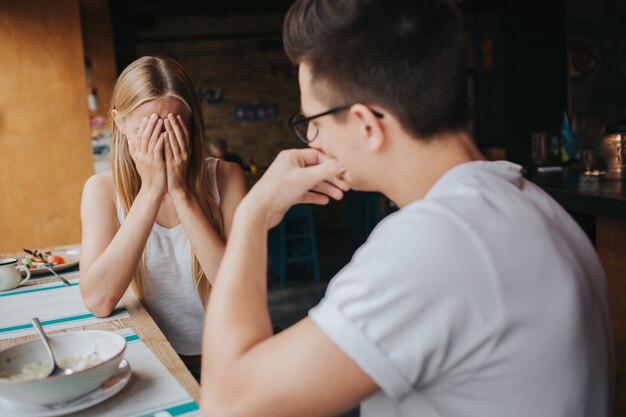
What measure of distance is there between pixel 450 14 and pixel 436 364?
0.45 metres

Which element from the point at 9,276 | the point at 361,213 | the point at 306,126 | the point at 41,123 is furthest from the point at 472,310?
the point at 361,213

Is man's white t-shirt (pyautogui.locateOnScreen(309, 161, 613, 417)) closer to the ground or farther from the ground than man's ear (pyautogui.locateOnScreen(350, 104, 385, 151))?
closer to the ground

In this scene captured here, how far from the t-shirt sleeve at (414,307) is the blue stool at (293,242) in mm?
4465

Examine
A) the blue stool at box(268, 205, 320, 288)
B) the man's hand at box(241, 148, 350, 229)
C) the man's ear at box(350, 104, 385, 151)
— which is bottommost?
the blue stool at box(268, 205, 320, 288)

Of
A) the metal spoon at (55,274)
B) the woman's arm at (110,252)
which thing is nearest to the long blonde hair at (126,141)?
the woman's arm at (110,252)

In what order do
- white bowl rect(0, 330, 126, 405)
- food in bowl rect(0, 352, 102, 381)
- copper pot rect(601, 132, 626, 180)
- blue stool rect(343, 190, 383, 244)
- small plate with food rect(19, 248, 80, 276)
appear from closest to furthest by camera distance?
white bowl rect(0, 330, 126, 405)
food in bowl rect(0, 352, 102, 381)
small plate with food rect(19, 248, 80, 276)
copper pot rect(601, 132, 626, 180)
blue stool rect(343, 190, 383, 244)

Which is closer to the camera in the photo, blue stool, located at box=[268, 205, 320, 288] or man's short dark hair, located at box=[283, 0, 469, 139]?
man's short dark hair, located at box=[283, 0, 469, 139]

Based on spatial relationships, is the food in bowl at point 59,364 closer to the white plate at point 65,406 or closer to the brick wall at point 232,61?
the white plate at point 65,406

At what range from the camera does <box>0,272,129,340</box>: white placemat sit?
138cm

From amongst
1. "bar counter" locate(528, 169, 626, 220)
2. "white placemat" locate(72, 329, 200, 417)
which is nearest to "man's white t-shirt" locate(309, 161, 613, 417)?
"white placemat" locate(72, 329, 200, 417)

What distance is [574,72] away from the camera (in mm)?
→ 6488

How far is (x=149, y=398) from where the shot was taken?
94cm

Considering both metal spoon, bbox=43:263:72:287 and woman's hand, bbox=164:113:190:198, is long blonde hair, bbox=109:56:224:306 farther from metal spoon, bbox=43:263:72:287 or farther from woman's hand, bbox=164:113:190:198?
metal spoon, bbox=43:263:72:287

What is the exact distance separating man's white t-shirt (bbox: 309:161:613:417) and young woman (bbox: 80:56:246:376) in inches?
36.7
